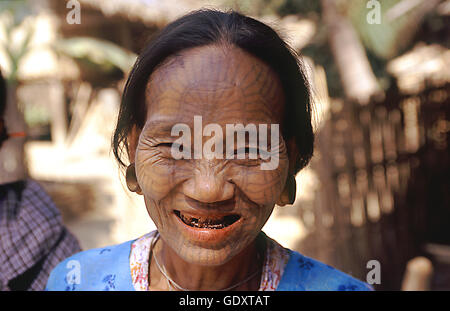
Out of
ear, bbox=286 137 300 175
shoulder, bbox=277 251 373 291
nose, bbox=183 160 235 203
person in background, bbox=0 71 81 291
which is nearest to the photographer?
nose, bbox=183 160 235 203

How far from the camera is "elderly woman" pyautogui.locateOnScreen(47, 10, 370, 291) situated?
91 cm

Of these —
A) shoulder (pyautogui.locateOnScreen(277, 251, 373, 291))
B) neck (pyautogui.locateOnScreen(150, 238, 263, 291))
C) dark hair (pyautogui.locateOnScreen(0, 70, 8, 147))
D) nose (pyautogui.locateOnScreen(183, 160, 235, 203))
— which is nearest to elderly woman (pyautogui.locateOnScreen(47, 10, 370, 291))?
nose (pyautogui.locateOnScreen(183, 160, 235, 203))

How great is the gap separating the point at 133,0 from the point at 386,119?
6.74m

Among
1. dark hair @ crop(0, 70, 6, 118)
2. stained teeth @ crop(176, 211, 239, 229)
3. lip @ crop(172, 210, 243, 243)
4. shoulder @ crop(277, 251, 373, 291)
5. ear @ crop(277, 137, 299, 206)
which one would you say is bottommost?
shoulder @ crop(277, 251, 373, 291)

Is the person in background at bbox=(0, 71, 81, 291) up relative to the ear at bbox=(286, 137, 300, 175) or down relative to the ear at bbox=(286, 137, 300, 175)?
down

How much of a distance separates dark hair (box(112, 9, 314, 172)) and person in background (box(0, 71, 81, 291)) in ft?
3.01

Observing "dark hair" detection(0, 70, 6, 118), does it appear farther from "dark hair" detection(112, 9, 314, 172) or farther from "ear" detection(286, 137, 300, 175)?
"ear" detection(286, 137, 300, 175)

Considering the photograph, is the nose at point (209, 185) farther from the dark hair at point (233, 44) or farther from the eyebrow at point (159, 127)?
the dark hair at point (233, 44)

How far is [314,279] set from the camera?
1197mm

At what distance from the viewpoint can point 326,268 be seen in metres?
1.24

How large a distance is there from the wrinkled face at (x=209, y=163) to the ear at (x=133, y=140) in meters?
0.08

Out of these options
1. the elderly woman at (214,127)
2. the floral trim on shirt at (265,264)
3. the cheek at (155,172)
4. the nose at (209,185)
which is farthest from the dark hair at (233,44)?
the floral trim on shirt at (265,264)
